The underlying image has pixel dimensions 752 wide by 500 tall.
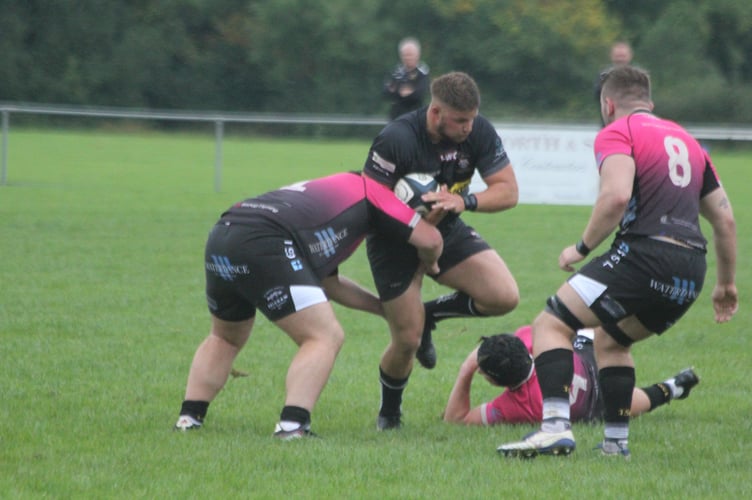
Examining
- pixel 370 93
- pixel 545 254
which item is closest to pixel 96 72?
pixel 370 93

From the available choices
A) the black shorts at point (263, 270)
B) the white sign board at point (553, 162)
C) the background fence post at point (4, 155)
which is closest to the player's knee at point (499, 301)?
the black shorts at point (263, 270)

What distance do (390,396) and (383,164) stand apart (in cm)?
140

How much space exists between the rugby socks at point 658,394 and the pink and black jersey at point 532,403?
0.46 meters

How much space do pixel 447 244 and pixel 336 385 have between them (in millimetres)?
1443

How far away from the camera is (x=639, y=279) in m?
5.59

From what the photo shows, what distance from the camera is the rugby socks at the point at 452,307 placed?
742cm

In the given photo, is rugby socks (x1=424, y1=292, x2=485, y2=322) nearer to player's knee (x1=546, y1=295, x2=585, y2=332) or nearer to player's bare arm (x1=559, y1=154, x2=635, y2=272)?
player's knee (x1=546, y1=295, x2=585, y2=332)

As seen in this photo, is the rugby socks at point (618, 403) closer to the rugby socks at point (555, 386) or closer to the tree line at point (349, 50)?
the rugby socks at point (555, 386)

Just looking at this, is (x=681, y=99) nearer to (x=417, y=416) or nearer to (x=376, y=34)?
(x=376, y=34)

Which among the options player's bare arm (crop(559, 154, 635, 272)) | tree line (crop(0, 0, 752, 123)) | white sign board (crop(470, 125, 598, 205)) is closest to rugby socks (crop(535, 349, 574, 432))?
player's bare arm (crop(559, 154, 635, 272))

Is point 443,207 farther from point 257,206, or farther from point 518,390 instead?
point 518,390

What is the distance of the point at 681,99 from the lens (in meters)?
41.2

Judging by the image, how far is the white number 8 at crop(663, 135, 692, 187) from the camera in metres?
5.67

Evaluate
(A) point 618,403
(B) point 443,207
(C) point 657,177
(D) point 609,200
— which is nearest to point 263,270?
(B) point 443,207
